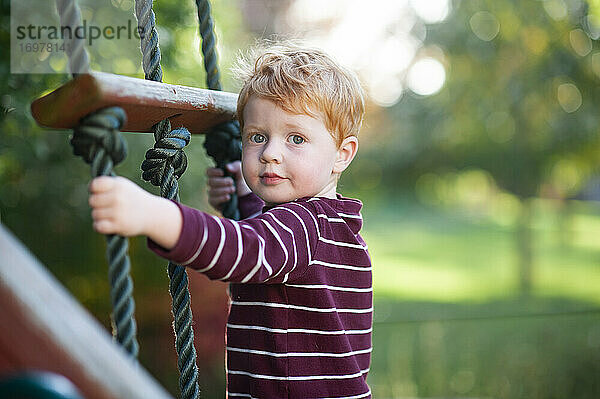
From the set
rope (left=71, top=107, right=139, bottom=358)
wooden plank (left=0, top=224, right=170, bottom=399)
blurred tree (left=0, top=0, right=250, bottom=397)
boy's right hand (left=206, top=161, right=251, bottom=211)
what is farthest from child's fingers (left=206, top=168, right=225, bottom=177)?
blurred tree (left=0, top=0, right=250, bottom=397)

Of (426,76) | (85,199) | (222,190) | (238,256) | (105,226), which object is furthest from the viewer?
(426,76)

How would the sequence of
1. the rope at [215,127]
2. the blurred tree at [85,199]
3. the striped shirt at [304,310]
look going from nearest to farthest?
the striped shirt at [304,310] < the rope at [215,127] < the blurred tree at [85,199]

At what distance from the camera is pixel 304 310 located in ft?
3.20

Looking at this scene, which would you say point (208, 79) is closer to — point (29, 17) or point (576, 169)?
point (29, 17)

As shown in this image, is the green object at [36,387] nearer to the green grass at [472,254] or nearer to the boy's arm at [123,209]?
the boy's arm at [123,209]

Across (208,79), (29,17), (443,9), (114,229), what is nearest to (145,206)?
(114,229)

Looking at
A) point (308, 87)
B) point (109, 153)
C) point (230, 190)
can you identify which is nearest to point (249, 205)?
point (230, 190)

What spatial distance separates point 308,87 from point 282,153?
0.33 ft

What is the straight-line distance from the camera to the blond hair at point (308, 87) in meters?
1.00

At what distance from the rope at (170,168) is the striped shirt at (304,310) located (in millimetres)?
97

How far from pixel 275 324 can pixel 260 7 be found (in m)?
5.61

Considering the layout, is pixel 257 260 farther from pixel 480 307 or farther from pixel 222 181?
pixel 480 307

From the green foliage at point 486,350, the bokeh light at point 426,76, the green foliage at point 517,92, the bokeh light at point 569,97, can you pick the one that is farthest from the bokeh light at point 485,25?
the green foliage at point 486,350

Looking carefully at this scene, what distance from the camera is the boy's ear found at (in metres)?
1.08
